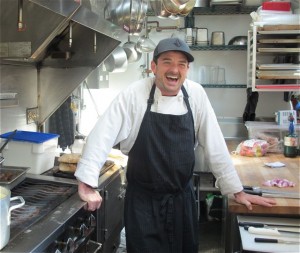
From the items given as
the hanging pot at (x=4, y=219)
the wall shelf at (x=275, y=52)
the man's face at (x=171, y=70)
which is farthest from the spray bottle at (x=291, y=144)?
the hanging pot at (x=4, y=219)

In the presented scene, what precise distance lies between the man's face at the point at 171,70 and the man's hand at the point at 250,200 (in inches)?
22.0

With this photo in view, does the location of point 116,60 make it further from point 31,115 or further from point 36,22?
point 36,22

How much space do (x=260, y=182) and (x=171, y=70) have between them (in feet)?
2.69

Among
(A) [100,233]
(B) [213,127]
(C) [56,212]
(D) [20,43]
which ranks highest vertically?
(D) [20,43]

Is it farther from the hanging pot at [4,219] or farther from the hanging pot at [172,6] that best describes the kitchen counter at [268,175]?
the hanging pot at [172,6]

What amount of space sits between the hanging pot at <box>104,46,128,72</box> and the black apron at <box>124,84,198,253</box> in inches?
50.2

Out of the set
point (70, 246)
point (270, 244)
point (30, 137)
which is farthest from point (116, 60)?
point (270, 244)

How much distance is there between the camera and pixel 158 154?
4.81ft

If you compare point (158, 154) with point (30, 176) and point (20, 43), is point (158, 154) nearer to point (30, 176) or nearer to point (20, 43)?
point (30, 176)

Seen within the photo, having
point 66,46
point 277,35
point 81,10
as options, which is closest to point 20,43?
point 81,10

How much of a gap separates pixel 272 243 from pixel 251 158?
1.18 m

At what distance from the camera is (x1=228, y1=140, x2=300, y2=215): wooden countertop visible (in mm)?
1429

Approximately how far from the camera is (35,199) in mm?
1428

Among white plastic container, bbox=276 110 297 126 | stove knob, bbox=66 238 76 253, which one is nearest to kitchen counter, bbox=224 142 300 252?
white plastic container, bbox=276 110 297 126
